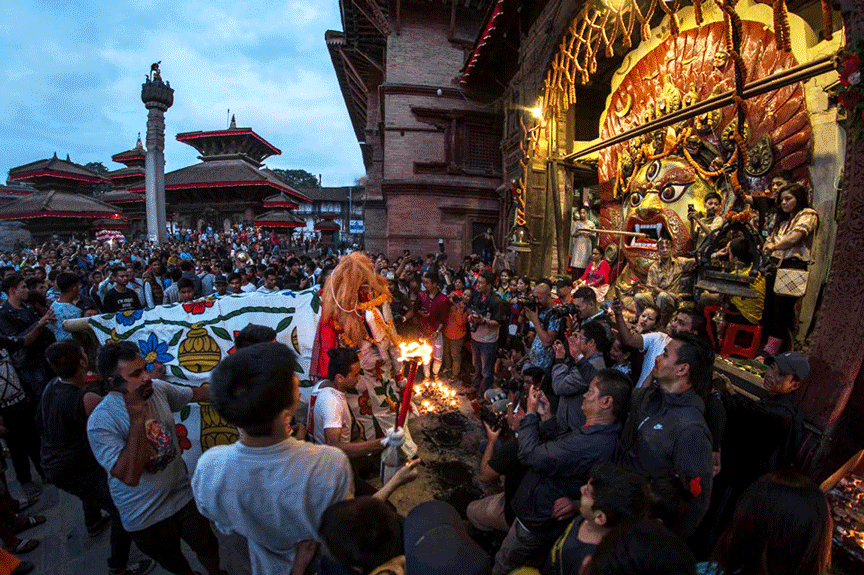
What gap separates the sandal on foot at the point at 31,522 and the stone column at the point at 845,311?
6.89 metres

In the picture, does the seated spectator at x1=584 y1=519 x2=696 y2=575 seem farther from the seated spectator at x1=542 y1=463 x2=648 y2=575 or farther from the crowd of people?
the seated spectator at x1=542 y1=463 x2=648 y2=575

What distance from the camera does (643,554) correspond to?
3.82 ft

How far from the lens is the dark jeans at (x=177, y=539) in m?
2.50

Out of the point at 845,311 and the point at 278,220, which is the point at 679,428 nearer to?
the point at 845,311

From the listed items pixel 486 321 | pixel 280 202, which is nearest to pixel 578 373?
pixel 486 321

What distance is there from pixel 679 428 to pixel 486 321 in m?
4.03

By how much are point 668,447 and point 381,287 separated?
2.83m

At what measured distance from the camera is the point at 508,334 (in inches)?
277

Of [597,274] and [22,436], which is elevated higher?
[597,274]

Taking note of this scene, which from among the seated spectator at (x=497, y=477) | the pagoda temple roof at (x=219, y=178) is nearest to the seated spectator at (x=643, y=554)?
the seated spectator at (x=497, y=477)

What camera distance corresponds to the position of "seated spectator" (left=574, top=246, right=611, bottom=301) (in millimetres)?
8914

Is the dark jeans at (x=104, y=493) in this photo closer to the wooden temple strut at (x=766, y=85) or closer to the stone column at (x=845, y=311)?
the stone column at (x=845, y=311)

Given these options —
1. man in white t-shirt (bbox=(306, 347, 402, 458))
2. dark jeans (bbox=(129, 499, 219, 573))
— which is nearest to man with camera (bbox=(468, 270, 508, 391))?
man in white t-shirt (bbox=(306, 347, 402, 458))

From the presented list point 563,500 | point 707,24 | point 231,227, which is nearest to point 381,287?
point 563,500
